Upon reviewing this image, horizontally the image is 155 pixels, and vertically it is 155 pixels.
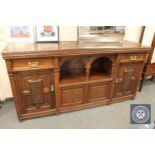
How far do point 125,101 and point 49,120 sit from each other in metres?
1.23

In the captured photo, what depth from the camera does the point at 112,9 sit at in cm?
36

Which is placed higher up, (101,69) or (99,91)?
(101,69)

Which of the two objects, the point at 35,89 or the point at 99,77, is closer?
the point at 35,89

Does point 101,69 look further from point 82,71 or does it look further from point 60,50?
point 60,50

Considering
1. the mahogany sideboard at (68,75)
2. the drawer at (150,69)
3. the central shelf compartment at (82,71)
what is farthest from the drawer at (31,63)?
the drawer at (150,69)

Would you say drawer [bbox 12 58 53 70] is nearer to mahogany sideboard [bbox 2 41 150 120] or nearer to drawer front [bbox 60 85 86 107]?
mahogany sideboard [bbox 2 41 150 120]

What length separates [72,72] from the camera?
2.04 meters

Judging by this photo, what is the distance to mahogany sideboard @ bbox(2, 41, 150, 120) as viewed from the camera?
1.47m

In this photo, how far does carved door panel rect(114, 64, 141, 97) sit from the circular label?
1348 millimetres

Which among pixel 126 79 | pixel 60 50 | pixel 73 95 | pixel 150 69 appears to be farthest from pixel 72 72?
pixel 150 69

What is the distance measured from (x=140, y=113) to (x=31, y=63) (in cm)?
118

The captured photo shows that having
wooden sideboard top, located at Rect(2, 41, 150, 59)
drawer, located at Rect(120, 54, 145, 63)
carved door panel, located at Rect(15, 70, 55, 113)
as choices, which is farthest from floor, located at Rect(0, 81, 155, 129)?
wooden sideboard top, located at Rect(2, 41, 150, 59)

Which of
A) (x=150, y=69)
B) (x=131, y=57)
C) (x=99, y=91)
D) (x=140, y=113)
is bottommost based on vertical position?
(x=99, y=91)
